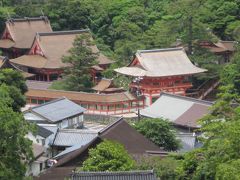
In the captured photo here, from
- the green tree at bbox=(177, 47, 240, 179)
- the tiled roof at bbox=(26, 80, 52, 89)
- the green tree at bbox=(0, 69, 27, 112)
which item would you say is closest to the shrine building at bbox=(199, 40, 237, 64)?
the tiled roof at bbox=(26, 80, 52, 89)

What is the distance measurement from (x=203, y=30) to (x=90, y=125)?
1133cm

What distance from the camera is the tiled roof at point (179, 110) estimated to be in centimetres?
3600

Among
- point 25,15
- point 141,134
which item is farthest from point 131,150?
point 25,15

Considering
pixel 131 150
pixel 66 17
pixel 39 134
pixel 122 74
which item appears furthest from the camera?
pixel 66 17

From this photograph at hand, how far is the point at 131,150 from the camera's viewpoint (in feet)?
89.1

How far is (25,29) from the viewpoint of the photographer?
5503 cm

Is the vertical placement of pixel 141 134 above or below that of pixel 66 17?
below

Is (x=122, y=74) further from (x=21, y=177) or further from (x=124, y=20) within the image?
(x=21, y=177)

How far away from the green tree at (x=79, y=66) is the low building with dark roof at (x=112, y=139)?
14910 millimetres

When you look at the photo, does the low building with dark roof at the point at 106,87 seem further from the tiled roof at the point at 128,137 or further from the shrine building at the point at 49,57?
the tiled roof at the point at 128,137

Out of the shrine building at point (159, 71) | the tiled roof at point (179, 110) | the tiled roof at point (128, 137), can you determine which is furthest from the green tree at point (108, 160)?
the shrine building at point (159, 71)

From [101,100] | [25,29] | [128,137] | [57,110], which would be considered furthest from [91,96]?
[25,29]

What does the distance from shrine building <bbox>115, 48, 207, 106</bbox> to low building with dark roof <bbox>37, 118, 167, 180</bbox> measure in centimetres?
A: 1579

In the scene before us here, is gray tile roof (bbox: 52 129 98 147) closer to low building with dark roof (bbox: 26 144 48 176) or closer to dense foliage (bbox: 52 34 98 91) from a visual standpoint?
low building with dark roof (bbox: 26 144 48 176)
